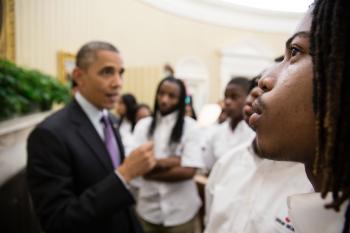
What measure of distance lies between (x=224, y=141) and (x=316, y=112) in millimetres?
1767

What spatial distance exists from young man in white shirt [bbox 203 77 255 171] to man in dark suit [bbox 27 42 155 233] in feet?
2.80

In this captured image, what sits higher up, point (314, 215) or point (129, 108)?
point (314, 215)

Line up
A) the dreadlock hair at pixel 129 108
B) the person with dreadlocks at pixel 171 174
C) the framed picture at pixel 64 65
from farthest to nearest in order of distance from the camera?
1. the framed picture at pixel 64 65
2. the dreadlock hair at pixel 129 108
3. the person with dreadlocks at pixel 171 174

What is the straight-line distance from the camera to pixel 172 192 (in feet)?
5.77

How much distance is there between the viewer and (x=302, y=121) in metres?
0.40

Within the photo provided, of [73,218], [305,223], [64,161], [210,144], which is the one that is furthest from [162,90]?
[305,223]

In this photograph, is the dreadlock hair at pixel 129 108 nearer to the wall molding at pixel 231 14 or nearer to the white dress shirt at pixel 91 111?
the white dress shirt at pixel 91 111

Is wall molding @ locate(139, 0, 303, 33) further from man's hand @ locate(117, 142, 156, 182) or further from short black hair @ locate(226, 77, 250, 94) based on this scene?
man's hand @ locate(117, 142, 156, 182)

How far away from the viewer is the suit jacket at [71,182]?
1.02 m

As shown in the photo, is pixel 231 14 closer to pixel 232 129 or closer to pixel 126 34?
pixel 126 34

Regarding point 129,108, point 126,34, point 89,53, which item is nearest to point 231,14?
point 126,34

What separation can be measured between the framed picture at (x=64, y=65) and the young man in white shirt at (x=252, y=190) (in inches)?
139

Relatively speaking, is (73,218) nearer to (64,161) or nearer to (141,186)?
(64,161)

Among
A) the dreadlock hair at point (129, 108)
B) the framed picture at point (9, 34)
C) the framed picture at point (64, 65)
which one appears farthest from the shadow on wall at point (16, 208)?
the framed picture at point (64, 65)
